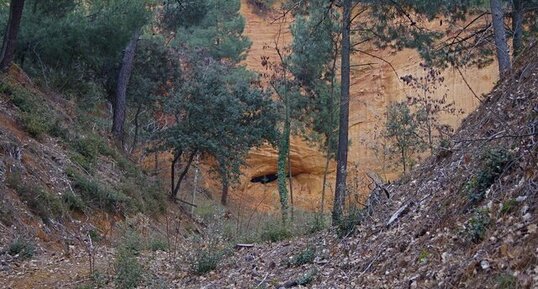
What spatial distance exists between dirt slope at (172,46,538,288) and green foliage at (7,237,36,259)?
3042 millimetres

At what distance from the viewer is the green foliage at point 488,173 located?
17.3 ft

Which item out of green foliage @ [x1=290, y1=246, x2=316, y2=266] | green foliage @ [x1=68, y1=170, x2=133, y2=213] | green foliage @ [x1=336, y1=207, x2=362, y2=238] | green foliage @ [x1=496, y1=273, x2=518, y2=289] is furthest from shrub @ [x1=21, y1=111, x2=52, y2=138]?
green foliage @ [x1=496, y1=273, x2=518, y2=289]

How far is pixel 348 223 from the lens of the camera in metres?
7.26

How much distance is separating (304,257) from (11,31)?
10.0m

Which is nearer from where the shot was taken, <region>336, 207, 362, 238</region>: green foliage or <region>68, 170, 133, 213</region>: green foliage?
<region>336, 207, 362, 238</region>: green foliage

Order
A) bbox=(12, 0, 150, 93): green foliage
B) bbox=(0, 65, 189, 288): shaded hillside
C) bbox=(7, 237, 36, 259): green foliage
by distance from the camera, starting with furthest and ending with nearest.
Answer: bbox=(12, 0, 150, 93): green foliage, bbox=(0, 65, 189, 288): shaded hillside, bbox=(7, 237, 36, 259): green foliage

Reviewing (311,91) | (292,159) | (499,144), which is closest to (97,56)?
(311,91)

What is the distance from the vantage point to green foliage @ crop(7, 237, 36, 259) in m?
9.30

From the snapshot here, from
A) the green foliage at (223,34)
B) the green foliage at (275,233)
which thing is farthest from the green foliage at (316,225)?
the green foliage at (223,34)

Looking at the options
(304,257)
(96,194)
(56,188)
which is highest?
(304,257)

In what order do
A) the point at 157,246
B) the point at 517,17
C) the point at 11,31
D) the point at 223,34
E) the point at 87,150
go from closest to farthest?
the point at 157,246, the point at 517,17, the point at 11,31, the point at 87,150, the point at 223,34

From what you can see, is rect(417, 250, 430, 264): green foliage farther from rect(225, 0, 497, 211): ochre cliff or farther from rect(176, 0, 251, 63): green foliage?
rect(225, 0, 497, 211): ochre cliff

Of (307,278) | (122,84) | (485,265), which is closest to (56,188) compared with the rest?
(122,84)

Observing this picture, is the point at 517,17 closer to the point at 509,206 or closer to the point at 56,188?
the point at 509,206
